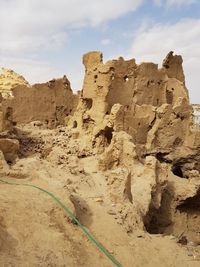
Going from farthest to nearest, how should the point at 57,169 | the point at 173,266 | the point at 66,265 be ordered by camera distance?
the point at 57,169 → the point at 173,266 → the point at 66,265

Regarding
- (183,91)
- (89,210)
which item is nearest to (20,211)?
(89,210)

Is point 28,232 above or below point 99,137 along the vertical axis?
below

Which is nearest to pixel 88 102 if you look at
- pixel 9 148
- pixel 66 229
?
pixel 9 148

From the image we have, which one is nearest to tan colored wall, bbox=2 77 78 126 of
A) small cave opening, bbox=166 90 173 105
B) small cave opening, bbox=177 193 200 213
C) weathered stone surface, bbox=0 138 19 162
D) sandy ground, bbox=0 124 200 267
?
small cave opening, bbox=166 90 173 105

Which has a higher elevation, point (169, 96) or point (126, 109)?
point (169, 96)

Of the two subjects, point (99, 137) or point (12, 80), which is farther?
point (12, 80)

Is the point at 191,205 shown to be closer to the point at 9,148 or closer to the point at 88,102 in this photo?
the point at 88,102

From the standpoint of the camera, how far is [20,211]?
5.82m

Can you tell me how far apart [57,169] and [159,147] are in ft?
17.5

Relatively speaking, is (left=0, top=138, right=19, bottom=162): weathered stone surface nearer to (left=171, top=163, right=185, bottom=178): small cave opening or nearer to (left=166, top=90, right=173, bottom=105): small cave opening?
(left=171, top=163, right=185, bottom=178): small cave opening

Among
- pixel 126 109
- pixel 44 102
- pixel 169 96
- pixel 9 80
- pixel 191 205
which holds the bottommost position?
pixel 191 205

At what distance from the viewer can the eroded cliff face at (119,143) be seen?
879 cm

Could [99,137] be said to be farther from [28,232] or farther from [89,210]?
[28,232]

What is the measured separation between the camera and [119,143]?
35.0 feet
